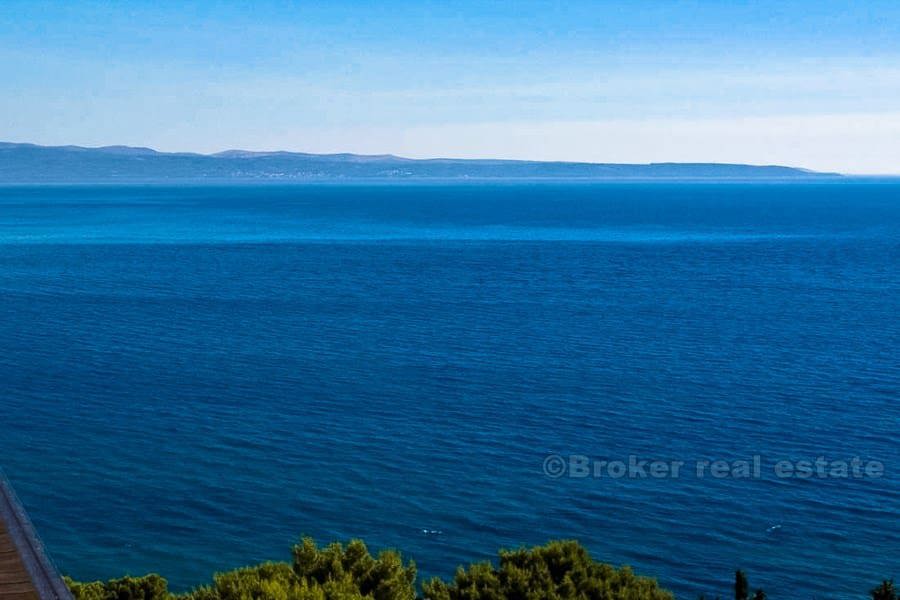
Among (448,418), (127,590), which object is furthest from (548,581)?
(448,418)

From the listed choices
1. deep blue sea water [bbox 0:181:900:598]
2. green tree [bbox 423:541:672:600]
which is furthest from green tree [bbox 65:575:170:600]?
deep blue sea water [bbox 0:181:900:598]

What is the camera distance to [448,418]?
5338 cm

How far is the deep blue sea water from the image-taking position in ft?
128

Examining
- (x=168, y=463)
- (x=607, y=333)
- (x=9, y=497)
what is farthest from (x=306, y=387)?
(x=9, y=497)

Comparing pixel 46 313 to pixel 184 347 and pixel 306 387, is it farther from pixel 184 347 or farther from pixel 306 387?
pixel 306 387

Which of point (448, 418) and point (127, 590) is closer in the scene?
point (127, 590)

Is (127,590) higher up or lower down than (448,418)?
higher up

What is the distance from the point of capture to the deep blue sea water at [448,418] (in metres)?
38.9

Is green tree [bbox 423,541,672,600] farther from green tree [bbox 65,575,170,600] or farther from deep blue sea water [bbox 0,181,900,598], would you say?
deep blue sea water [bbox 0,181,900,598]

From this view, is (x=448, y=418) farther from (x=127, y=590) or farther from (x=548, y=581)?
(x=127, y=590)

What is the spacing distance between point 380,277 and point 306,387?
180 ft

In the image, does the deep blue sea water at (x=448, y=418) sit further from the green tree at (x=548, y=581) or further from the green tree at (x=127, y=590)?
the green tree at (x=548, y=581)

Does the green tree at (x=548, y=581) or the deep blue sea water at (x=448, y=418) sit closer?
the green tree at (x=548, y=581)

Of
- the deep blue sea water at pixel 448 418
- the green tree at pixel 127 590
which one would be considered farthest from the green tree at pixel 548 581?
the deep blue sea water at pixel 448 418
